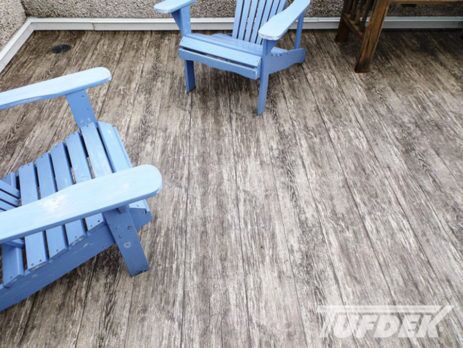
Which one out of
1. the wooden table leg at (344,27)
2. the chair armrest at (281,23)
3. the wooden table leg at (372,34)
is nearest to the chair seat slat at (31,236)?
the chair armrest at (281,23)

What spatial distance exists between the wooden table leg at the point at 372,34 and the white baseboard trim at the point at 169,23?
77cm

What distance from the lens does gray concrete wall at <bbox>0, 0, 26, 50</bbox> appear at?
256cm

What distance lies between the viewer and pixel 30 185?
1287 millimetres

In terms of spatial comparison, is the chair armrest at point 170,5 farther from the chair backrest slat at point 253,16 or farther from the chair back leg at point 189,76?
the chair backrest slat at point 253,16

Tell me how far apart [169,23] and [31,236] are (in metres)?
2.43

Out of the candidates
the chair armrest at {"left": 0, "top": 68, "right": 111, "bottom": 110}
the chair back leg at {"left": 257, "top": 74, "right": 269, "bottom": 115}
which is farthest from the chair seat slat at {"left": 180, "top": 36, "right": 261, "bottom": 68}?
the chair armrest at {"left": 0, "top": 68, "right": 111, "bottom": 110}

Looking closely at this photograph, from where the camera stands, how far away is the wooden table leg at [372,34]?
2.17 metres

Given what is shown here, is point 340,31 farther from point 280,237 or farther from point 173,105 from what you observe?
point 280,237

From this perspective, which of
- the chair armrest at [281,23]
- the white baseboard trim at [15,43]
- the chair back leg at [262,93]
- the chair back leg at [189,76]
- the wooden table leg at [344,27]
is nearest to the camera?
the chair armrest at [281,23]

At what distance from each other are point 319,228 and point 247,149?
65 cm

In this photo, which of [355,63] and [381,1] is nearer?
[381,1]

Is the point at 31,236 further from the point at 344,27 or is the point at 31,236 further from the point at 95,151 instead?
the point at 344,27

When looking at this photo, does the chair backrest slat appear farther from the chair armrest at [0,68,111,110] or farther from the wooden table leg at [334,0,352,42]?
the chair armrest at [0,68,111,110]

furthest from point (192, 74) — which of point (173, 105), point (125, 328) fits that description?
point (125, 328)
